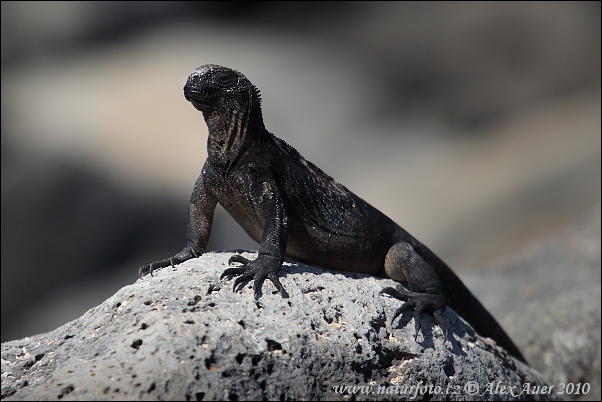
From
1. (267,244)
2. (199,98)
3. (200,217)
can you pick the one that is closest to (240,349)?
(267,244)

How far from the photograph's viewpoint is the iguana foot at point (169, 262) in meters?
4.08

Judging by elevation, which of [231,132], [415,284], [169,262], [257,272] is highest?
[231,132]

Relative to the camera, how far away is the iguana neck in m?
4.20

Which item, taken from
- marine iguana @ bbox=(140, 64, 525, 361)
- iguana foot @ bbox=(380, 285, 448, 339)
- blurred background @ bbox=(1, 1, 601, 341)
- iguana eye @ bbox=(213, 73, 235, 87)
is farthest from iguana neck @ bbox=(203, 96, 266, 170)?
blurred background @ bbox=(1, 1, 601, 341)

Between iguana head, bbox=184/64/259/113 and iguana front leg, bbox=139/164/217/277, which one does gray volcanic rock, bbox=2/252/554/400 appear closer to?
iguana front leg, bbox=139/164/217/277

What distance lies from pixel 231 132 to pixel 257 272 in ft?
3.45

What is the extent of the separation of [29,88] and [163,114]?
4487 millimetres

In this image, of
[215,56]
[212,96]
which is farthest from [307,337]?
[215,56]

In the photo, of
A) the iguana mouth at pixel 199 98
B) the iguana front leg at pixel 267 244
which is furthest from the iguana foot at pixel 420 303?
the iguana mouth at pixel 199 98

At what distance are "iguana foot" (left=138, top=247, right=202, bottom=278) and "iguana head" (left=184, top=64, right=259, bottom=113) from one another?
3.41 ft

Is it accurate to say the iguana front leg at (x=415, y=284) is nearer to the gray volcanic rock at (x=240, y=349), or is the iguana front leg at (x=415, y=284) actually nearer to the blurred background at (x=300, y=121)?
the gray volcanic rock at (x=240, y=349)

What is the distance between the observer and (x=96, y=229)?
11195 millimetres

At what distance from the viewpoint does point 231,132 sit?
166 inches

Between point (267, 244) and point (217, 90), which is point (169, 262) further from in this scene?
point (217, 90)
